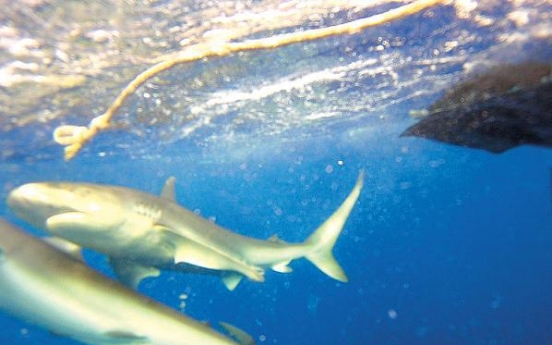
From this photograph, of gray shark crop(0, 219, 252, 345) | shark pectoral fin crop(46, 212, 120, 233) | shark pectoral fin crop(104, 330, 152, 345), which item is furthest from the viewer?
shark pectoral fin crop(104, 330, 152, 345)

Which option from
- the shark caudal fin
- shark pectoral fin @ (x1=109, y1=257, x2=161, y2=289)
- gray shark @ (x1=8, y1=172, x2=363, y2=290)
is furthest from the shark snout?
the shark caudal fin

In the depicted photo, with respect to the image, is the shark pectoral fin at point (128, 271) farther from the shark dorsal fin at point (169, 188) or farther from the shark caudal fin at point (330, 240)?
the shark caudal fin at point (330, 240)

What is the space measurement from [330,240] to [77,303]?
17.3 feet

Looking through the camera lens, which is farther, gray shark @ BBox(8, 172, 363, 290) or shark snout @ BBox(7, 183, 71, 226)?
gray shark @ BBox(8, 172, 363, 290)

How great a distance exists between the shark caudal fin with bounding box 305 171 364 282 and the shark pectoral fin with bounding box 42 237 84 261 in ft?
14.6

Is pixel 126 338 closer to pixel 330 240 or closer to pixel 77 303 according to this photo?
pixel 77 303

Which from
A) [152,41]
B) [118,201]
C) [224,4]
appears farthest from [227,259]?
[152,41]

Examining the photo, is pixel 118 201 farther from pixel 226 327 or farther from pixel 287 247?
pixel 287 247

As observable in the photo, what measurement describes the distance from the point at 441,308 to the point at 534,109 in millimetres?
44398

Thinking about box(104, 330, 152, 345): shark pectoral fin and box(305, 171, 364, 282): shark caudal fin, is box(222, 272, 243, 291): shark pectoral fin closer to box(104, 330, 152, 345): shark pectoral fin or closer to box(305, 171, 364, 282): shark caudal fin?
box(104, 330, 152, 345): shark pectoral fin

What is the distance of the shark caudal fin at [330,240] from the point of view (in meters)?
8.70

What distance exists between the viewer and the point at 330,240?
8.97 meters

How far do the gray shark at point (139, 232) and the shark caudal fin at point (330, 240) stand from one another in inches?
34.3

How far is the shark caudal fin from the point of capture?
870 cm
